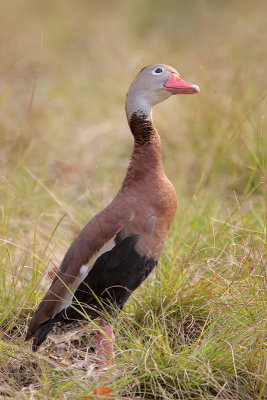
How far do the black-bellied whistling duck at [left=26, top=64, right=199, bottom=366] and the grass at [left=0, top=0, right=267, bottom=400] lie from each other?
5.1 inches

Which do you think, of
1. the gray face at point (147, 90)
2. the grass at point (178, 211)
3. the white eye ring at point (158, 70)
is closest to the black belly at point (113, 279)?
the grass at point (178, 211)

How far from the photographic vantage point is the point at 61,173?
4.87 m

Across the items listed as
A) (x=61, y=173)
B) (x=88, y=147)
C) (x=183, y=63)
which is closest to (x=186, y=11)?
(x=183, y=63)

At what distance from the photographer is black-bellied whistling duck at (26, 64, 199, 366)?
8.36 ft

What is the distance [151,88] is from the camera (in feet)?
9.18

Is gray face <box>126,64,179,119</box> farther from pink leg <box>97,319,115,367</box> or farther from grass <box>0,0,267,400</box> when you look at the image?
pink leg <box>97,319,115,367</box>

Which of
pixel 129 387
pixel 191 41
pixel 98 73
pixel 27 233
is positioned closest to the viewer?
pixel 129 387

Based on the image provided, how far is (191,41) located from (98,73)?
1.71m

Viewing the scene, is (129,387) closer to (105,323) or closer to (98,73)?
(105,323)

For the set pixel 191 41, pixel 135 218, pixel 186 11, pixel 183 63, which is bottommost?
pixel 135 218

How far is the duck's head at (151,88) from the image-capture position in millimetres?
2787

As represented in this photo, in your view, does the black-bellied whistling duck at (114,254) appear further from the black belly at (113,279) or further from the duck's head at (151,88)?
the duck's head at (151,88)

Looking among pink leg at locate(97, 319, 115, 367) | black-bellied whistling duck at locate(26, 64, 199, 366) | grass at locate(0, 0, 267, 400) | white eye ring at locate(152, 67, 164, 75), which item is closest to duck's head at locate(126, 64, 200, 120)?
white eye ring at locate(152, 67, 164, 75)

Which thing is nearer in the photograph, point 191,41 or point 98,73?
point 98,73
